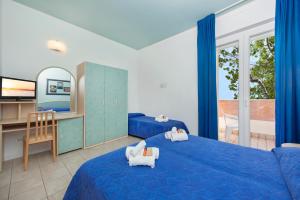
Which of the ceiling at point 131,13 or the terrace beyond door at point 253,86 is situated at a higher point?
the ceiling at point 131,13

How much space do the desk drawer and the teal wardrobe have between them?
120 mm

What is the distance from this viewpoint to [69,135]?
2709 mm

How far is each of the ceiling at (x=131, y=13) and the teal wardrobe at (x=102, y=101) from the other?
1.05 m

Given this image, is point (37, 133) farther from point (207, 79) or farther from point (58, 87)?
point (207, 79)

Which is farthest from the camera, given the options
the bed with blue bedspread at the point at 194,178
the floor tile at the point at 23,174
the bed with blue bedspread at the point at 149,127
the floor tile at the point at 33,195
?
the bed with blue bedspread at the point at 149,127

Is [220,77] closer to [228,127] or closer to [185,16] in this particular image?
[228,127]

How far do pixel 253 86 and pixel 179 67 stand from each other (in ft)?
5.64

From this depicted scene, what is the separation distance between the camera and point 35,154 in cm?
261

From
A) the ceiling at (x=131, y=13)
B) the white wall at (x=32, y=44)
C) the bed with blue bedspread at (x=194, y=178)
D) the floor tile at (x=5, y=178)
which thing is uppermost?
the ceiling at (x=131, y=13)

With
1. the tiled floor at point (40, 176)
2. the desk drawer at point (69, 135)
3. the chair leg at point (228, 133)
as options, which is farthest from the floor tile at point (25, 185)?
the chair leg at point (228, 133)

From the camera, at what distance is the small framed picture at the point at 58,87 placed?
9.43 ft

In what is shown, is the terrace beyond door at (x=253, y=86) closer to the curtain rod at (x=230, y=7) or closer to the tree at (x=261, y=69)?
the tree at (x=261, y=69)

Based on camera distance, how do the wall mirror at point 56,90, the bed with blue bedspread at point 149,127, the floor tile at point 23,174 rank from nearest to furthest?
the floor tile at point 23,174, the wall mirror at point 56,90, the bed with blue bedspread at point 149,127

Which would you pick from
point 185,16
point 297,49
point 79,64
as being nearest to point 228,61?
point 297,49
